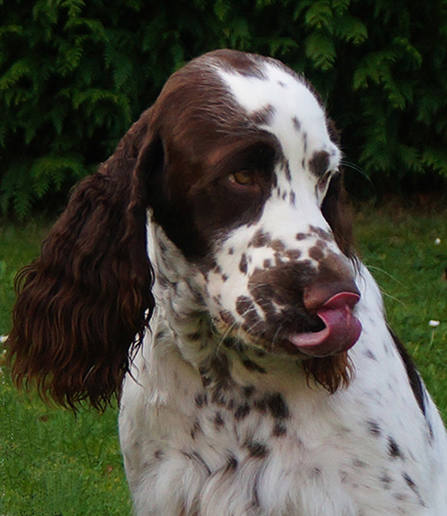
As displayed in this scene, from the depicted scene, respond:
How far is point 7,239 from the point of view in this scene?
6.93m

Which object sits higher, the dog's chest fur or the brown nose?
the brown nose

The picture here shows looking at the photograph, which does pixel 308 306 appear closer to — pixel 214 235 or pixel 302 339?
pixel 302 339

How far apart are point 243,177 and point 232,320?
348 mm

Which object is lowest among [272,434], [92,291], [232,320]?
[272,434]

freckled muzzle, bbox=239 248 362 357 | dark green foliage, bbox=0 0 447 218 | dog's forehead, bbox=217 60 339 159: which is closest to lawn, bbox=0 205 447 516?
dog's forehead, bbox=217 60 339 159

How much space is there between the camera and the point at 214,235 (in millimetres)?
2551

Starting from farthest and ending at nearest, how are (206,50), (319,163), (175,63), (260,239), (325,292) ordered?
1. (206,50)
2. (175,63)
3. (319,163)
4. (260,239)
5. (325,292)

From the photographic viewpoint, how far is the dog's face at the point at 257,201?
92.0 inches

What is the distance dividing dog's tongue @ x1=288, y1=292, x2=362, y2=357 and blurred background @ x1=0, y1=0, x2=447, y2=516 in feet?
12.5

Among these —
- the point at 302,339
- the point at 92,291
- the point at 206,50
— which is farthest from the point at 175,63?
the point at 302,339

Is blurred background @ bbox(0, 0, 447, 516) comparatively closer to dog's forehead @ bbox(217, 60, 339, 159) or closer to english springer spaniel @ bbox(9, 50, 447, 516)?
english springer spaniel @ bbox(9, 50, 447, 516)

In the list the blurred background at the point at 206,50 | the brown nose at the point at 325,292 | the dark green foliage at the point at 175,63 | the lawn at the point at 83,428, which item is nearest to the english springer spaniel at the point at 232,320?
the brown nose at the point at 325,292

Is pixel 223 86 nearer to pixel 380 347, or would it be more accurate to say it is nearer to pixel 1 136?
pixel 380 347

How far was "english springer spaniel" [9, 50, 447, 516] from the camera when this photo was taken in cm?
245
